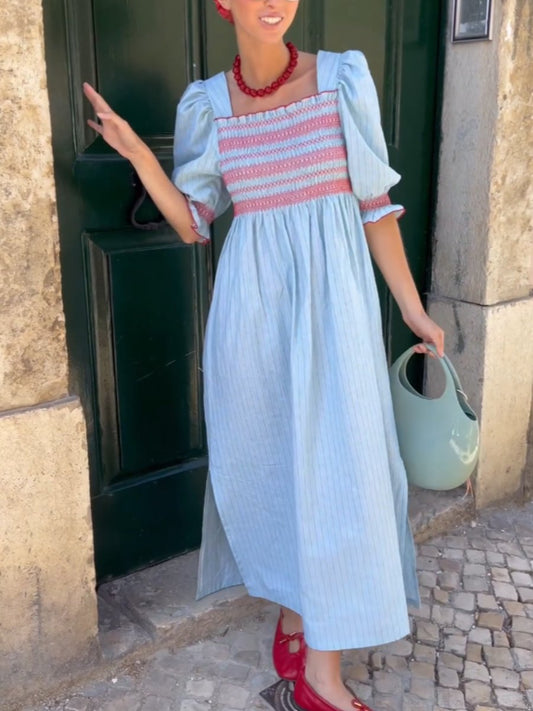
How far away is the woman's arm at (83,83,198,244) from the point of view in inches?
76.9

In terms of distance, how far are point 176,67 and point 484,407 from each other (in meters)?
1.75

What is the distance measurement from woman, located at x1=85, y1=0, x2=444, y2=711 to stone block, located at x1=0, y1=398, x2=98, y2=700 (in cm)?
42

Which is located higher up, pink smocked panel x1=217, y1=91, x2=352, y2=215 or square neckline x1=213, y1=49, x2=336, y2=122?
square neckline x1=213, y1=49, x2=336, y2=122

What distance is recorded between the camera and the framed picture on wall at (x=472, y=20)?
2.88 metres

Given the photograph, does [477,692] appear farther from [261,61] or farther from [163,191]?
[261,61]

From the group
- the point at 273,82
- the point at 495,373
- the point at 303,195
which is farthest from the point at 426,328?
the point at 495,373

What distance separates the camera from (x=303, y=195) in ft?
6.47

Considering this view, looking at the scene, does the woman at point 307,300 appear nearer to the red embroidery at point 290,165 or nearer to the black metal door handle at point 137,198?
the red embroidery at point 290,165

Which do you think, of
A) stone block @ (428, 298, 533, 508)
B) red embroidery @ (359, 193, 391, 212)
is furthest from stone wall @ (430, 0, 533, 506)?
red embroidery @ (359, 193, 391, 212)

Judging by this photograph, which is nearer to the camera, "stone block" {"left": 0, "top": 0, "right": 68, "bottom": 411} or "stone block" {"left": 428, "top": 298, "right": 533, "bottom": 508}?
"stone block" {"left": 0, "top": 0, "right": 68, "bottom": 411}

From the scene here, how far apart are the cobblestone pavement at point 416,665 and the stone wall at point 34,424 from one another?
21cm

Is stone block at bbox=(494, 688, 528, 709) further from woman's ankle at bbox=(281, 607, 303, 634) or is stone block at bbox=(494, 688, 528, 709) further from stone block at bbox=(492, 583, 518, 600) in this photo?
woman's ankle at bbox=(281, 607, 303, 634)

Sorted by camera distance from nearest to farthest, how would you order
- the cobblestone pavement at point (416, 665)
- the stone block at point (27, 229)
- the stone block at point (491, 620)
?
the stone block at point (27, 229), the cobblestone pavement at point (416, 665), the stone block at point (491, 620)

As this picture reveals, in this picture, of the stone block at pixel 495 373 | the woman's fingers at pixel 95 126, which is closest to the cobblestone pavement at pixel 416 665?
the stone block at pixel 495 373
